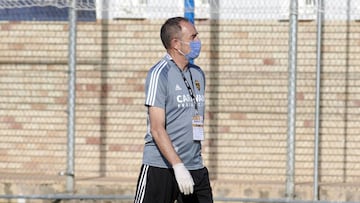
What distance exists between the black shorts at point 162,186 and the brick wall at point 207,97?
4.57m

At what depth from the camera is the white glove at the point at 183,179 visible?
6.08 metres

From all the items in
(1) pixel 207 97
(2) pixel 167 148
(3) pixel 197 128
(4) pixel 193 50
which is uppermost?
(4) pixel 193 50

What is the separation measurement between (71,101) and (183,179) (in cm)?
466

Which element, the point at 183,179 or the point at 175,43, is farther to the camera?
the point at 175,43

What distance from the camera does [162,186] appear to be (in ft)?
20.8

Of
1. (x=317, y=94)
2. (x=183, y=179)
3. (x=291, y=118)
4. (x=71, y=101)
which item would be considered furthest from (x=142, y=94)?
(x=183, y=179)

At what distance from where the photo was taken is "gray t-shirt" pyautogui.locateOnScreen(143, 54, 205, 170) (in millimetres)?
6195

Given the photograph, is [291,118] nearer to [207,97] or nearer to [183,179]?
[207,97]

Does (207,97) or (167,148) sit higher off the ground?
(207,97)

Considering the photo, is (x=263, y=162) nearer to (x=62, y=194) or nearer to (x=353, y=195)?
(x=353, y=195)

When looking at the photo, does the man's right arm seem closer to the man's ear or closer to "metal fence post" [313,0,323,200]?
the man's ear

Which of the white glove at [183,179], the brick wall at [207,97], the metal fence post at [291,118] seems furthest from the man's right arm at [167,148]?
the brick wall at [207,97]

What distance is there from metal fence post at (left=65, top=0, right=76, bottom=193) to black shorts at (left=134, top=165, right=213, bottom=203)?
426 cm

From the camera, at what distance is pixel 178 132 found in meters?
6.27
